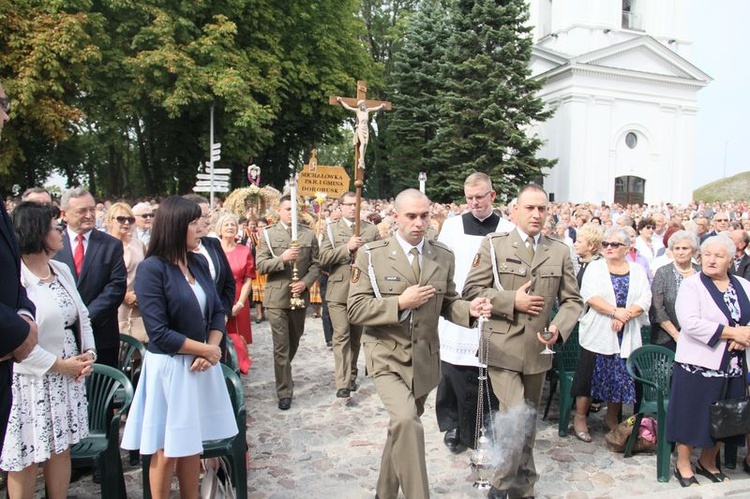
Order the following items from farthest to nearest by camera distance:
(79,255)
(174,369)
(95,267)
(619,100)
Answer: (619,100) → (79,255) → (95,267) → (174,369)

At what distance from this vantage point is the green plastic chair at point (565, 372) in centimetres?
576

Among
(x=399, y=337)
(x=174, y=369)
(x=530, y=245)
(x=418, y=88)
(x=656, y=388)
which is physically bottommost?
(x=656, y=388)

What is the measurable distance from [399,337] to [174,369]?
4.69 feet

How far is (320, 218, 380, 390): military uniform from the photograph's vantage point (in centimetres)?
686

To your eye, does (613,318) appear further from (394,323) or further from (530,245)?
(394,323)

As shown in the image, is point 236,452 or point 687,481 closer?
point 236,452

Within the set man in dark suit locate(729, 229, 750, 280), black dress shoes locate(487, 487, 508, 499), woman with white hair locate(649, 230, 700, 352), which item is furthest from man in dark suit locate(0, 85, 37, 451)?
man in dark suit locate(729, 229, 750, 280)

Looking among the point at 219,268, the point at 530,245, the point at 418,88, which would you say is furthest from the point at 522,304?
the point at 418,88

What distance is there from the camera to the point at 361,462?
5.13 m

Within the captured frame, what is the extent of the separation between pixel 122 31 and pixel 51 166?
855 inches

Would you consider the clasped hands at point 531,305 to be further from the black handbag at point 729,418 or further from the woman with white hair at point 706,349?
the black handbag at point 729,418

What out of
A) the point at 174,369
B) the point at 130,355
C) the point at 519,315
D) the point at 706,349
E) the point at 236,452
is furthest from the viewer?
the point at 130,355

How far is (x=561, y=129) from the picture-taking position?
34.3m

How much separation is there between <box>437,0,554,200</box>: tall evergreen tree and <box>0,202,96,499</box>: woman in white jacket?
2515cm
